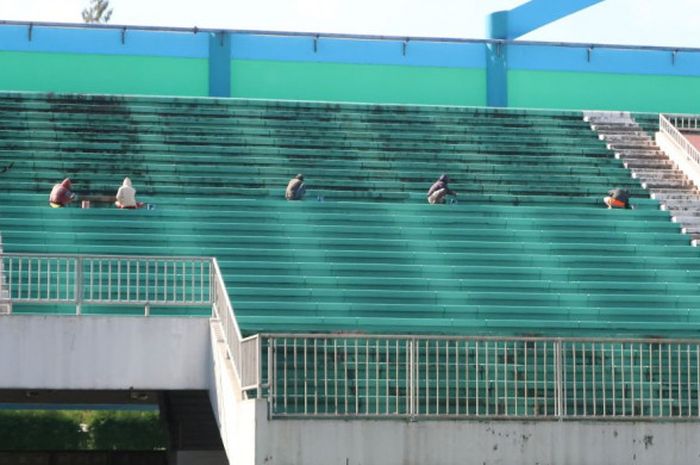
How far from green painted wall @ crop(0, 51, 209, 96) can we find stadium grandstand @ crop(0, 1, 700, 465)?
0.04m

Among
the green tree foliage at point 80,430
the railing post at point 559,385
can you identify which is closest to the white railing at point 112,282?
the railing post at point 559,385

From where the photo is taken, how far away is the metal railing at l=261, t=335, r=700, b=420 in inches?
648

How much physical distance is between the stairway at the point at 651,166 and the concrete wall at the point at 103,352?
8.46m

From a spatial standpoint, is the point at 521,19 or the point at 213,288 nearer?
the point at 213,288

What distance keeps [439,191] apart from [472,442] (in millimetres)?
9793

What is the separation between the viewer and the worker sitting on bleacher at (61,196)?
936 inches

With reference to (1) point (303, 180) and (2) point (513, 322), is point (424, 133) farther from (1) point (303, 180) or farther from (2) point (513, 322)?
(2) point (513, 322)

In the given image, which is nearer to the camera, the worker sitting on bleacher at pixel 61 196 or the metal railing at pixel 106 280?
the metal railing at pixel 106 280

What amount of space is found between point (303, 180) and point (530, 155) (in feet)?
14.8

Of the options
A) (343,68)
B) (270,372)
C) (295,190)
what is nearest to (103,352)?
(270,372)

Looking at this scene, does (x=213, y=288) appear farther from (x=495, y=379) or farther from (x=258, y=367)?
(x=495, y=379)

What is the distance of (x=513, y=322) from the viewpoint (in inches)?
827

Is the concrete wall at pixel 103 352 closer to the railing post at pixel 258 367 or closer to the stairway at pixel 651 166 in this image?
the railing post at pixel 258 367

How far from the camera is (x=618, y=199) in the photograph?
25.8m
